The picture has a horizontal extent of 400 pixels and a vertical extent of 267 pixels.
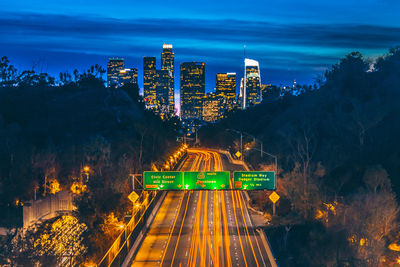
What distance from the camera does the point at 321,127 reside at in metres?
92.8

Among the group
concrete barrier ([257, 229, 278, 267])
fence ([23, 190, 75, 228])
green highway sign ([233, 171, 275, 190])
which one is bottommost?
concrete barrier ([257, 229, 278, 267])

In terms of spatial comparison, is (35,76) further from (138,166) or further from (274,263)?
(274,263)

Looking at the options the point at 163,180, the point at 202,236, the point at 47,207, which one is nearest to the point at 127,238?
the point at 163,180

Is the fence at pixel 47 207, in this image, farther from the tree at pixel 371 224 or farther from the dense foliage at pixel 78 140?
the tree at pixel 371 224

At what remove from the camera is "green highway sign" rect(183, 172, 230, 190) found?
133 ft

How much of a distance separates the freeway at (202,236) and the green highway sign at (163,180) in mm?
4872

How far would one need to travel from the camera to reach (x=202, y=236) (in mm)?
43344

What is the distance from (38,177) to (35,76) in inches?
4974

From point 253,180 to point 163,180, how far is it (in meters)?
7.66

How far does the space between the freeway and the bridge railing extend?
3.57 feet

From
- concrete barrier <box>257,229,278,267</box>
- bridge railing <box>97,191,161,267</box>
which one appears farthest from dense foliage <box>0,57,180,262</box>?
concrete barrier <box>257,229,278,267</box>

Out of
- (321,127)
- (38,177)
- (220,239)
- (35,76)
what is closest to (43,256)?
(220,239)

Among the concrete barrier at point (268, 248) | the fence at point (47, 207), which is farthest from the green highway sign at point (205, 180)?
the fence at point (47, 207)

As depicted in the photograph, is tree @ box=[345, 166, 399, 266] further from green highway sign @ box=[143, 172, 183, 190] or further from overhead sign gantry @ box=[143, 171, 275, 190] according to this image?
green highway sign @ box=[143, 172, 183, 190]
